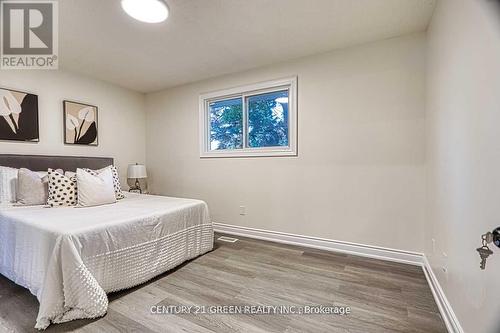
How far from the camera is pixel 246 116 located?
3365 millimetres

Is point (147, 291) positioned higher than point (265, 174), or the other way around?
point (265, 174)

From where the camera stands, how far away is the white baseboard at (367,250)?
153 cm

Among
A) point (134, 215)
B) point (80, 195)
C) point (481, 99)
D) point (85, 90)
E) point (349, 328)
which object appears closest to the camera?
point (481, 99)

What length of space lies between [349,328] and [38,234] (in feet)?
7.30

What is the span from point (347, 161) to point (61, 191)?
315 cm

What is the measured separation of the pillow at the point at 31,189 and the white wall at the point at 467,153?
3.61 metres

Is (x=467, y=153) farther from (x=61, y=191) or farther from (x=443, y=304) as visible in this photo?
(x=61, y=191)

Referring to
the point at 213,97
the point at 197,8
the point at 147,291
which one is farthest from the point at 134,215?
the point at 213,97

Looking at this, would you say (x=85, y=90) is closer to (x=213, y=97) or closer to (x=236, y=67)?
(x=213, y=97)

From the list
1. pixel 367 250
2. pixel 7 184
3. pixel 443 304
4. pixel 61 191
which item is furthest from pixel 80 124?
pixel 443 304

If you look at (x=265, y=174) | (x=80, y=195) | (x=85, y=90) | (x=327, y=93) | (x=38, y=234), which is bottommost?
(x=38, y=234)

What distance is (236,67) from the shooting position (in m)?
3.14

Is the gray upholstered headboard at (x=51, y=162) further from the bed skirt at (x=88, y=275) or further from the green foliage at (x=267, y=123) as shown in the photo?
the green foliage at (x=267, y=123)

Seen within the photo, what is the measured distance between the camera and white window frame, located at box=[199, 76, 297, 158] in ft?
9.61
